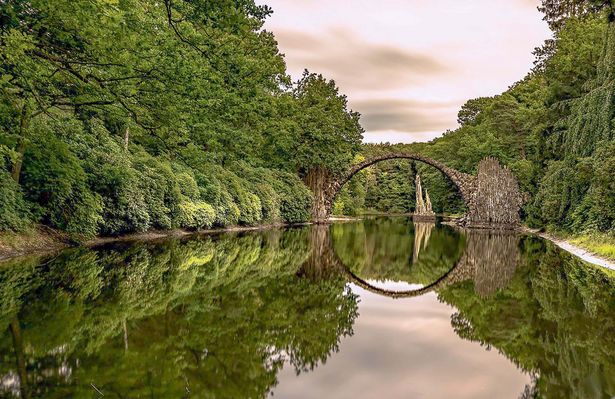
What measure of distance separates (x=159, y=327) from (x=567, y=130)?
2554 centimetres

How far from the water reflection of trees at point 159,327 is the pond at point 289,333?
0.07 ft

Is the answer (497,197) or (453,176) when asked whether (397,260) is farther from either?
(453,176)

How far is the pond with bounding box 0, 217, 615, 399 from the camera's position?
4062 mm

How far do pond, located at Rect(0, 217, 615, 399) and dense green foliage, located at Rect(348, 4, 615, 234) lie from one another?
9.21 m

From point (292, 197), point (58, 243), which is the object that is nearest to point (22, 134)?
point (58, 243)

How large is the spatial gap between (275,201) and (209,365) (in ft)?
91.1

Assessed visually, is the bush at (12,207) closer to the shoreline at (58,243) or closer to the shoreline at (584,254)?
the shoreline at (58,243)

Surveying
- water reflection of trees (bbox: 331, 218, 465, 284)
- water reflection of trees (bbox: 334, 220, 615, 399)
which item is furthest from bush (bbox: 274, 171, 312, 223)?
water reflection of trees (bbox: 334, 220, 615, 399)

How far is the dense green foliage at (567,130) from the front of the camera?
18672mm

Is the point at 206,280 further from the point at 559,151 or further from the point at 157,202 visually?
the point at 559,151

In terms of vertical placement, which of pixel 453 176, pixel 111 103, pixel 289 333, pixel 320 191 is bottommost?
pixel 289 333

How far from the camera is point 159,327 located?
18.4 ft

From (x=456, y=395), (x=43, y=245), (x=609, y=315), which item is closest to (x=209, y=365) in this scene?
(x=456, y=395)

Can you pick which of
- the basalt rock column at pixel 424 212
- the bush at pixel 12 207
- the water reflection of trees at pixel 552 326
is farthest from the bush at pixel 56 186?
the basalt rock column at pixel 424 212
